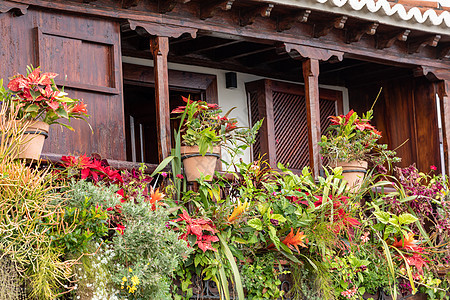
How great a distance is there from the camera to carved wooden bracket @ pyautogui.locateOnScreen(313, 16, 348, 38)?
9672 millimetres

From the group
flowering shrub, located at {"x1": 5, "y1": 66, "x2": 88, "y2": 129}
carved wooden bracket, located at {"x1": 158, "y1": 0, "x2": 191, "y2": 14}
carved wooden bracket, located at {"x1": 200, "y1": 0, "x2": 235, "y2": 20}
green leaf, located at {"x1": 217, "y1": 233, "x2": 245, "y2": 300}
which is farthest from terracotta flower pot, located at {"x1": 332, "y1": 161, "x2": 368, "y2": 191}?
flowering shrub, located at {"x1": 5, "y1": 66, "x2": 88, "y2": 129}

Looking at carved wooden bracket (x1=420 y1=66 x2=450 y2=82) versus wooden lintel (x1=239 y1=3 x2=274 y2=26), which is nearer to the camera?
wooden lintel (x1=239 y1=3 x2=274 y2=26)

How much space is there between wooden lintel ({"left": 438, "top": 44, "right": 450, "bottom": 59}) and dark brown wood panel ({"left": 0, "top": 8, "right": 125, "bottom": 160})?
4.44 metres

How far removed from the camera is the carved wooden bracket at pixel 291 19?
942 centimetres

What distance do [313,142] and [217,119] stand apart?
170 centimetres

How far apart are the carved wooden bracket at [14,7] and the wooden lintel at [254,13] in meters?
2.52

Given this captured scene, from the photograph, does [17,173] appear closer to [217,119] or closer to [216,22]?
[217,119]

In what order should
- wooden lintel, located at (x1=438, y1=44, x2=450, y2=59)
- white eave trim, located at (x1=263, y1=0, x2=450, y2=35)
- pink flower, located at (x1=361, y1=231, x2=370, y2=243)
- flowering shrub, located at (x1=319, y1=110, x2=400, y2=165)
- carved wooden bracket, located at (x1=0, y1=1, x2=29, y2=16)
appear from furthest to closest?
wooden lintel, located at (x1=438, y1=44, x2=450, y2=59) → white eave trim, located at (x1=263, y1=0, x2=450, y2=35) → flowering shrub, located at (x1=319, y1=110, x2=400, y2=165) → pink flower, located at (x1=361, y1=231, x2=370, y2=243) → carved wooden bracket, located at (x1=0, y1=1, x2=29, y2=16)

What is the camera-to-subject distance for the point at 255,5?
9258mm

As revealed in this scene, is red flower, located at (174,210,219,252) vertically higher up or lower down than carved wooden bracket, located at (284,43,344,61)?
lower down

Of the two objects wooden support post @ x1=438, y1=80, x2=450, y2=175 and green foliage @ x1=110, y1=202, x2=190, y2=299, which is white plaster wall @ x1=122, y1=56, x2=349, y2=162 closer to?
wooden support post @ x1=438, y1=80, x2=450, y2=175

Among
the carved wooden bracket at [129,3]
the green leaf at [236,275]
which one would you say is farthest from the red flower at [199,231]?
the carved wooden bracket at [129,3]

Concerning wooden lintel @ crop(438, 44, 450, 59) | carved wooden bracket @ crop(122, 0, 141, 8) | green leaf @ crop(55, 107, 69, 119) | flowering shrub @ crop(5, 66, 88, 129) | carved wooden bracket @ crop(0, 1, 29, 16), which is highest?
carved wooden bracket @ crop(122, 0, 141, 8)

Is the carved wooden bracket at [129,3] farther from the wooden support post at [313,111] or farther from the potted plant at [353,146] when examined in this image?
the potted plant at [353,146]
